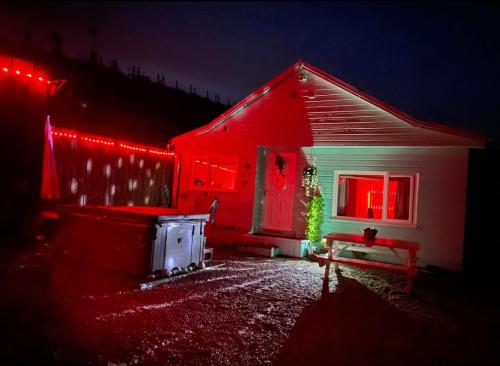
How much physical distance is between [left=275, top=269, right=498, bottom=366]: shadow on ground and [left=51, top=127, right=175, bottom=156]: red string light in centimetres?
777

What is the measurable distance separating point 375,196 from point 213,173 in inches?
197

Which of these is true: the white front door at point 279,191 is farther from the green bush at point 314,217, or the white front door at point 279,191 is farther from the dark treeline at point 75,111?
the dark treeline at point 75,111

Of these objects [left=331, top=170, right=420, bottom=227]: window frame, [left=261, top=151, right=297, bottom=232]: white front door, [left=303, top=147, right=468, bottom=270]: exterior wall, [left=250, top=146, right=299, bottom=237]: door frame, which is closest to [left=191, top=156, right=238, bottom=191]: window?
[left=250, top=146, right=299, bottom=237]: door frame

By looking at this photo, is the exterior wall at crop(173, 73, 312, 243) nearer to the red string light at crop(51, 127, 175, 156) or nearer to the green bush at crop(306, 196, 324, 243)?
the red string light at crop(51, 127, 175, 156)

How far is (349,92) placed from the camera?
10.0 m

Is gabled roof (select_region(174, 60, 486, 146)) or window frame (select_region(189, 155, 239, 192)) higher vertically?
gabled roof (select_region(174, 60, 486, 146))

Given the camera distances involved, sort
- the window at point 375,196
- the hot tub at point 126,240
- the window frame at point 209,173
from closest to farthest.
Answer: the hot tub at point 126,240 → the window at point 375,196 → the window frame at point 209,173

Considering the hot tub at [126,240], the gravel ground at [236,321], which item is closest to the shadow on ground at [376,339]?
the gravel ground at [236,321]

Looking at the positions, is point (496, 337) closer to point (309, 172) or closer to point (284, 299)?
point (284, 299)

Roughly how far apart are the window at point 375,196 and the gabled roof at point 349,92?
4.35 ft

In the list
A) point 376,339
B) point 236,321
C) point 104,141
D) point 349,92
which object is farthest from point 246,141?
point 376,339

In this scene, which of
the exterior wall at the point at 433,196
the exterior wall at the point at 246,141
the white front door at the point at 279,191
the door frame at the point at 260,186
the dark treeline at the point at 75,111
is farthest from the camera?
the door frame at the point at 260,186

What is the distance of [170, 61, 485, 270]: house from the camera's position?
9.08m

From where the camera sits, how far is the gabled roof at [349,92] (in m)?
8.64
